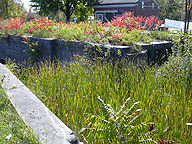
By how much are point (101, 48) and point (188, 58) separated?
6.68 feet

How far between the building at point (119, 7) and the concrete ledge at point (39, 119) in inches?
972

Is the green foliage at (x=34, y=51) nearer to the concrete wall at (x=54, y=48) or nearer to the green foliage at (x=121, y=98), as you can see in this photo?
the concrete wall at (x=54, y=48)

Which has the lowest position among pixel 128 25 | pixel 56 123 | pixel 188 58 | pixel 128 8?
pixel 56 123

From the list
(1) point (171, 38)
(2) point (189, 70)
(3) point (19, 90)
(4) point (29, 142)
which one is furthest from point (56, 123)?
(1) point (171, 38)

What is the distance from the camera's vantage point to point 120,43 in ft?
18.9

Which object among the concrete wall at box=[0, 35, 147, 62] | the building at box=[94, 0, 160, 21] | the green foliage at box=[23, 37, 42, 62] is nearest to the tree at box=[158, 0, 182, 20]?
the building at box=[94, 0, 160, 21]

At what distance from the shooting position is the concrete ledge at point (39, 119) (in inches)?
80.6

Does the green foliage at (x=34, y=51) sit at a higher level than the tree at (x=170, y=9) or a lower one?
lower

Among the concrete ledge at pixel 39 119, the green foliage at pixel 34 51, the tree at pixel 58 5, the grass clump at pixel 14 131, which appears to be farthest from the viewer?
the tree at pixel 58 5

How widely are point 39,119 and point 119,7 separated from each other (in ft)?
91.5

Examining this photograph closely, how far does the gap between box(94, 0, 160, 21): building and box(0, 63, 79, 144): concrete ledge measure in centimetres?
2468

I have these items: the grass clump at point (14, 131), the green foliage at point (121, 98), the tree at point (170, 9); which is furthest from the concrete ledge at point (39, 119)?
the tree at point (170, 9)

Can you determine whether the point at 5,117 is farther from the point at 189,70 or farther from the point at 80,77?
the point at 189,70

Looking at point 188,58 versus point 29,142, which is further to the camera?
point 188,58
